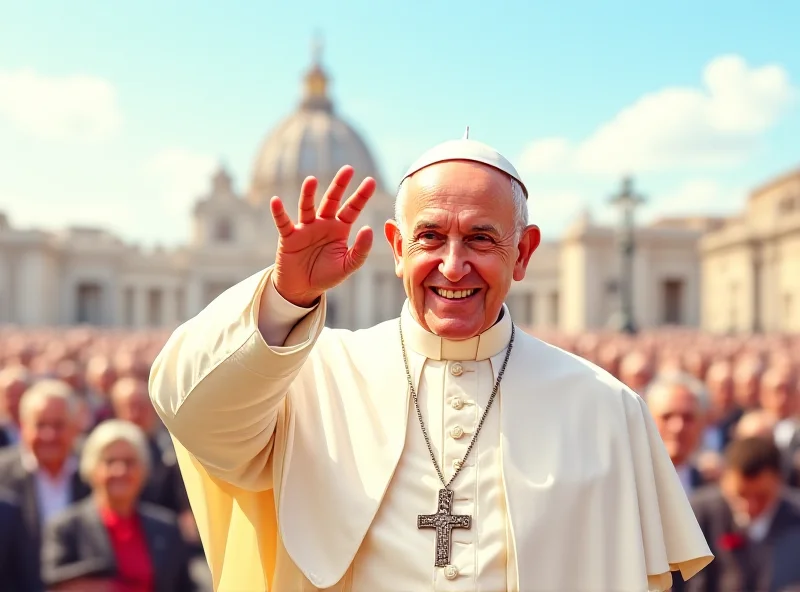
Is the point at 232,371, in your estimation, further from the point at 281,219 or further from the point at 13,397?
the point at 13,397

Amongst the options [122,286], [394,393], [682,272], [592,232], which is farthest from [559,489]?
[122,286]

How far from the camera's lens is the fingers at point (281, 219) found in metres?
2.11

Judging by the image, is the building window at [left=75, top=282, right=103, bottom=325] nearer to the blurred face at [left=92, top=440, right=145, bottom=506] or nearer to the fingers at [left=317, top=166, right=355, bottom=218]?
the blurred face at [left=92, top=440, right=145, bottom=506]

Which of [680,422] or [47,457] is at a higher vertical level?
[680,422]

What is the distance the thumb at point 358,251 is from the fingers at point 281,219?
0.49 ft

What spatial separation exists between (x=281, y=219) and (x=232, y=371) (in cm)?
37

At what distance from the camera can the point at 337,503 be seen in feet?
7.70

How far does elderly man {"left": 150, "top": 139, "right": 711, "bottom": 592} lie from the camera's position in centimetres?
222

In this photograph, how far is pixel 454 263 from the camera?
2252mm

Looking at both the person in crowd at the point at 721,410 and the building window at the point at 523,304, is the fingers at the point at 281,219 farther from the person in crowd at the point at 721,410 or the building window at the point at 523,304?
the building window at the point at 523,304

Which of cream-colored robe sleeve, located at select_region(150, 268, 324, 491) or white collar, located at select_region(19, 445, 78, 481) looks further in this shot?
white collar, located at select_region(19, 445, 78, 481)

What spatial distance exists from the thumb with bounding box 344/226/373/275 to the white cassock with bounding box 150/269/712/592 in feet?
0.48

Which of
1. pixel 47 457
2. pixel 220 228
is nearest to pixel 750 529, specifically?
pixel 47 457

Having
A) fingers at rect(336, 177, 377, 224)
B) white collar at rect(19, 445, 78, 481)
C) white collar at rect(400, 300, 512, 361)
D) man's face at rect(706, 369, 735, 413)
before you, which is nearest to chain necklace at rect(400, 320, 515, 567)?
white collar at rect(400, 300, 512, 361)
